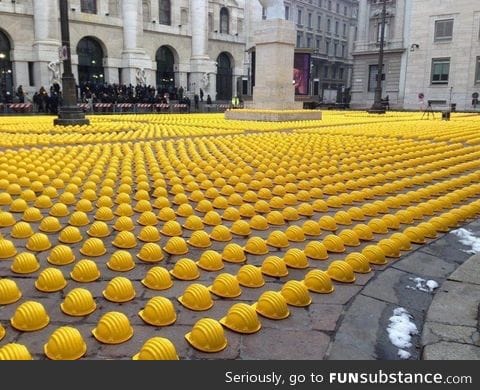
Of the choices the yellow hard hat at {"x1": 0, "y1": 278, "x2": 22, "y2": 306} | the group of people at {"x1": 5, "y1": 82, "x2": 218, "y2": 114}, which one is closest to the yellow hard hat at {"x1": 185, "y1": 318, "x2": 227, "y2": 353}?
the yellow hard hat at {"x1": 0, "y1": 278, "x2": 22, "y2": 306}

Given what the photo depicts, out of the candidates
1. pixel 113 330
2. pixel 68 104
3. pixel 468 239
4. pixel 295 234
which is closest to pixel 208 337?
pixel 113 330

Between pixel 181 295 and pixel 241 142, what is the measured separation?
28.8ft

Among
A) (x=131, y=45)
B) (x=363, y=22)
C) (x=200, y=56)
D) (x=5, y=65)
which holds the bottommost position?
(x=5, y=65)

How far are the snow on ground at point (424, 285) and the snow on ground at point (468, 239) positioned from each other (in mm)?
955

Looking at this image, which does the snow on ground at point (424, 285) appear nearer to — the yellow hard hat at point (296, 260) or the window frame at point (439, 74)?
the yellow hard hat at point (296, 260)

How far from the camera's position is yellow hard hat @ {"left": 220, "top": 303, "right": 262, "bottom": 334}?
10.1ft

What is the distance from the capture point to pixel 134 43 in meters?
40.9

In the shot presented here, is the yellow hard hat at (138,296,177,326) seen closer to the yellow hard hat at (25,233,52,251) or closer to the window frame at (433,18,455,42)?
the yellow hard hat at (25,233,52,251)

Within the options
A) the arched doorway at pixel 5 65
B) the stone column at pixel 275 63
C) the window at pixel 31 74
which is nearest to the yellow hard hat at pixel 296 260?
the stone column at pixel 275 63

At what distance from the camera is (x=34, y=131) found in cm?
1452

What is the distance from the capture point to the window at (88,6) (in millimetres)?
38650

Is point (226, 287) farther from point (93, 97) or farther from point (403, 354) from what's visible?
point (93, 97)

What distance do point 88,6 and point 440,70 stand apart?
33077mm

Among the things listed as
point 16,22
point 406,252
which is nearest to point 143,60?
point 16,22
